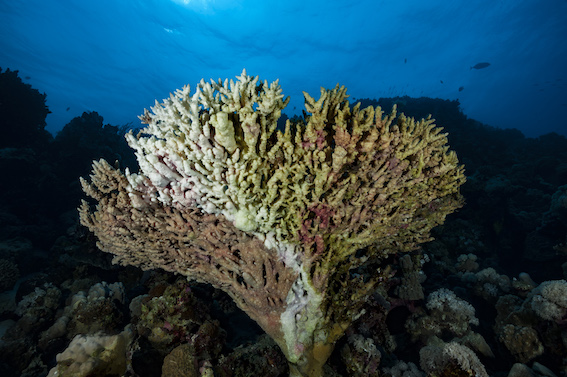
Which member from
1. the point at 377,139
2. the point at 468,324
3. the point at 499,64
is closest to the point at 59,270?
the point at 377,139

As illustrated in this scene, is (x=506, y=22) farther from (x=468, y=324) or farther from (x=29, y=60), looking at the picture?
(x=29, y=60)

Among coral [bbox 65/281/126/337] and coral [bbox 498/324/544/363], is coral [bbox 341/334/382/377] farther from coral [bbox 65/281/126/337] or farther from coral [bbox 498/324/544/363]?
coral [bbox 65/281/126/337]

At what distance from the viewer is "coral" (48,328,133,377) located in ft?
11.9

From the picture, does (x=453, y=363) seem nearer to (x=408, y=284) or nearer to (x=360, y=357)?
(x=360, y=357)

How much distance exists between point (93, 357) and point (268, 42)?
169 feet

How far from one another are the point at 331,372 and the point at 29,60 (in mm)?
66362

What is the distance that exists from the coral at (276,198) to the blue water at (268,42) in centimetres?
3567

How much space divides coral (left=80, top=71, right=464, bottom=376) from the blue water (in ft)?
117

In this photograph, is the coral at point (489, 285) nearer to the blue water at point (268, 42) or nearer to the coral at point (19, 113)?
the coral at point (19, 113)

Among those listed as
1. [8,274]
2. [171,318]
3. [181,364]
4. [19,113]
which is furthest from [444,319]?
[19,113]

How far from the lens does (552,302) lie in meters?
4.93

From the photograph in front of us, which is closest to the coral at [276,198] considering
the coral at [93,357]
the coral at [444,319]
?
the coral at [93,357]

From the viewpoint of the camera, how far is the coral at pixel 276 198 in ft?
7.78

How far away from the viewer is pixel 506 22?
43906mm
